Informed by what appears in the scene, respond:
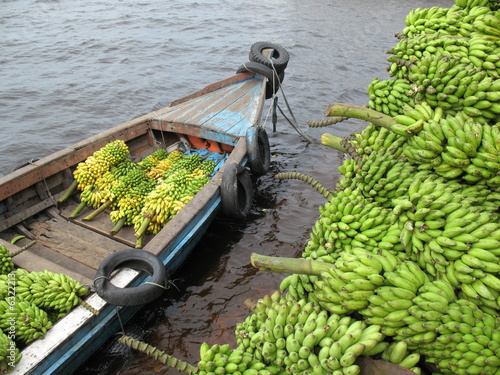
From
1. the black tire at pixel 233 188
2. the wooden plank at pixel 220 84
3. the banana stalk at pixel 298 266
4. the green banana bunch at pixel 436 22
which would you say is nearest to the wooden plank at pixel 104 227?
the black tire at pixel 233 188

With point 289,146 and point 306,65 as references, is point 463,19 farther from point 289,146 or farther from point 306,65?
point 306,65

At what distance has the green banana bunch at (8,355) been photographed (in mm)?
2918

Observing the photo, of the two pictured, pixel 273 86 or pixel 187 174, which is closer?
pixel 187 174

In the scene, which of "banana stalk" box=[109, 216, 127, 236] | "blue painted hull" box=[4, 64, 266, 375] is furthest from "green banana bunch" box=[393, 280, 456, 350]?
"banana stalk" box=[109, 216, 127, 236]

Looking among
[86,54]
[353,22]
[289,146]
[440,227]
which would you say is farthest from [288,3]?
[440,227]

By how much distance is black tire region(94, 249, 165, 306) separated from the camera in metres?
3.61

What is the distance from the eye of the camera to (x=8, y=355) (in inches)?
116

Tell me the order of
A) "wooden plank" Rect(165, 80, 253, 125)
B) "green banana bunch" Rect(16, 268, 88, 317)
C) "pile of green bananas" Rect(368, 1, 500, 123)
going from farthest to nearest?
"wooden plank" Rect(165, 80, 253, 125) < "green banana bunch" Rect(16, 268, 88, 317) < "pile of green bananas" Rect(368, 1, 500, 123)

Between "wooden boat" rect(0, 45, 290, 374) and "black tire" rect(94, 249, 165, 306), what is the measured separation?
0.32ft

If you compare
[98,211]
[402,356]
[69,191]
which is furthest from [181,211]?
[402,356]

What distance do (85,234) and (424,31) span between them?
528cm

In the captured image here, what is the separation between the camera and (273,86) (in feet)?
27.0

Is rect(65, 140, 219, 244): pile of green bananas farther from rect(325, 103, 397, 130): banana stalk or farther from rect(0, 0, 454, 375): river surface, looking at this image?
rect(325, 103, 397, 130): banana stalk

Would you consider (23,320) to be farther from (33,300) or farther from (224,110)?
(224,110)
